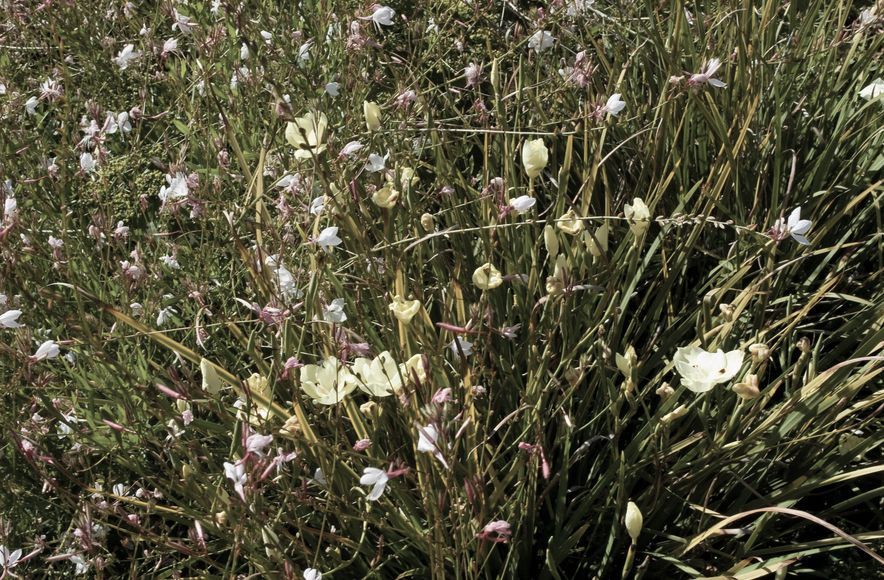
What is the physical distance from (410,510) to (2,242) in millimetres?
909

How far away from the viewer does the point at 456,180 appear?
235 centimetres

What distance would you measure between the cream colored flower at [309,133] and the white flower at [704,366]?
0.75m

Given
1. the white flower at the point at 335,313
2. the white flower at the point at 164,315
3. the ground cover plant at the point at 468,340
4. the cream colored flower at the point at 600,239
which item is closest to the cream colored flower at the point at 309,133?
the ground cover plant at the point at 468,340

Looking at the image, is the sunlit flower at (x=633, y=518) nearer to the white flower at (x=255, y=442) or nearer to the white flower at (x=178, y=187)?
the white flower at (x=255, y=442)

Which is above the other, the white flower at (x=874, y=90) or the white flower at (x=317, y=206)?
the white flower at (x=317, y=206)

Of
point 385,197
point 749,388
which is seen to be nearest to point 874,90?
point 749,388

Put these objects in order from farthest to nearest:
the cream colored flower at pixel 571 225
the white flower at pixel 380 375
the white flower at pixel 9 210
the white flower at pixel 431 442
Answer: the white flower at pixel 9 210
the cream colored flower at pixel 571 225
the white flower at pixel 380 375
the white flower at pixel 431 442

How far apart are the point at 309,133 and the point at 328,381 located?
1.71 feet

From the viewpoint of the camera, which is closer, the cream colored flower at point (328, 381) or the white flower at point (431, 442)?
the white flower at point (431, 442)

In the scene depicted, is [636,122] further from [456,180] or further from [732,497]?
[732,497]

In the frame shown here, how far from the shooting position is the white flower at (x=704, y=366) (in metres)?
1.45

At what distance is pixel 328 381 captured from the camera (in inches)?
58.7

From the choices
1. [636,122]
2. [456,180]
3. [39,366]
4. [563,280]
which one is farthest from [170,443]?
[636,122]

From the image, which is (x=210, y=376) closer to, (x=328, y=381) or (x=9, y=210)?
(x=328, y=381)
